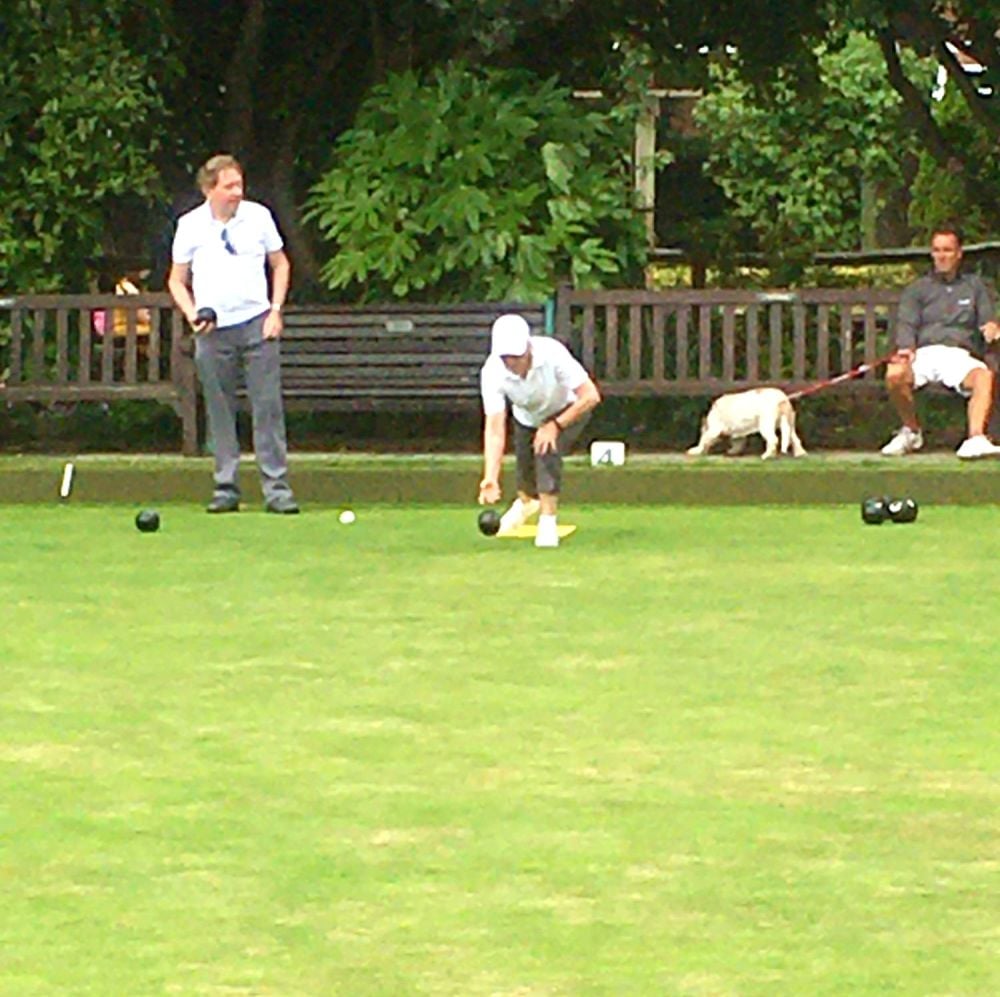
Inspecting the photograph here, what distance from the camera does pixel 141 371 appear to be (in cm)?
1692

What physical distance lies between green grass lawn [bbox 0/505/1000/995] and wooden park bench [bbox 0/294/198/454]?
478cm

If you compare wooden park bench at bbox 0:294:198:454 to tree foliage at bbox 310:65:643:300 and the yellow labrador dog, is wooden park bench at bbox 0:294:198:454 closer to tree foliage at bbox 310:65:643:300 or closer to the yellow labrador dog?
tree foliage at bbox 310:65:643:300

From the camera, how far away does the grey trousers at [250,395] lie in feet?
45.4

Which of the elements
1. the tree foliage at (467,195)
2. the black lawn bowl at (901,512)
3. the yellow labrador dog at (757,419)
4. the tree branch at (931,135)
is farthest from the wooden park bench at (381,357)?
the tree branch at (931,135)

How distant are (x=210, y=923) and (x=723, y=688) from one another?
2.96 meters

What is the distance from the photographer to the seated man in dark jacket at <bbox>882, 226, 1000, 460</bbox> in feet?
50.8

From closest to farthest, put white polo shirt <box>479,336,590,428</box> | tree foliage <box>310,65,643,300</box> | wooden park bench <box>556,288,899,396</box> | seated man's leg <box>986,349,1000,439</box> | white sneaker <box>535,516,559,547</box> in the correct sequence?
white polo shirt <box>479,336,590,428</box>
white sneaker <box>535,516,559,547</box>
seated man's leg <box>986,349,1000,439</box>
wooden park bench <box>556,288,899,396</box>
tree foliage <box>310,65,643,300</box>

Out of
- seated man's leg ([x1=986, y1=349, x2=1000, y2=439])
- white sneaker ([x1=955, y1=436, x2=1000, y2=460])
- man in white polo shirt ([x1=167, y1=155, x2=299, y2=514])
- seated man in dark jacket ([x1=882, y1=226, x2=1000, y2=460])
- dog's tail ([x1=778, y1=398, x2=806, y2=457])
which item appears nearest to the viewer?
man in white polo shirt ([x1=167, y1=155, x2=299, y2=514])

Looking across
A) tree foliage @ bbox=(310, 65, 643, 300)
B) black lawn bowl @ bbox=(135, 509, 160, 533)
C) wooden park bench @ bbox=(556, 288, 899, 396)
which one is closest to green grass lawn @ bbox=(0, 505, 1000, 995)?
black lawn bowl @ bbox=(135, 509, 160, 533)

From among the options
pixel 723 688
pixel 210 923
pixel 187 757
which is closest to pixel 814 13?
pixel 723 688

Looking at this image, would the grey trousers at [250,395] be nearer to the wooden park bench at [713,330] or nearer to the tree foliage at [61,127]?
the wooden park bench at [713,330]

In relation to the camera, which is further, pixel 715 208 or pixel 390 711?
pixel 715 208

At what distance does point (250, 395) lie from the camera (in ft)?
45.8

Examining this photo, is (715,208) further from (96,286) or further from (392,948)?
(392,948)
